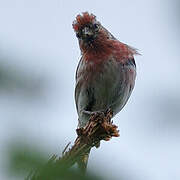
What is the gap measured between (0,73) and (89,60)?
5.63m

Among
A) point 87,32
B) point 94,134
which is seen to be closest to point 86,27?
point 87,32

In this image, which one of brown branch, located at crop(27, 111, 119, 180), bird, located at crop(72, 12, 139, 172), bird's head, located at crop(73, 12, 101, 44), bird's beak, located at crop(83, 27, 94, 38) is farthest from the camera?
bird, located at crop(72, 12, 139, 172)

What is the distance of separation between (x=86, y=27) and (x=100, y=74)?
33.7 inches

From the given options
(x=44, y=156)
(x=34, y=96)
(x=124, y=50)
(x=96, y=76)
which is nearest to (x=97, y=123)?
(x=34, y=96)

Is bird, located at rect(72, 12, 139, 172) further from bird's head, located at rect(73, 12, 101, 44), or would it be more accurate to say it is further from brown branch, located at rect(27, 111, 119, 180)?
brown branch, located at rect(27, 111, 119, 180)

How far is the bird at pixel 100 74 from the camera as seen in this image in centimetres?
650

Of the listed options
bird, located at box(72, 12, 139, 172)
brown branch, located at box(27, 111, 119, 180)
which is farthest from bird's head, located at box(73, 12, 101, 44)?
brown branch, located at box(27, 111, 119, 180)

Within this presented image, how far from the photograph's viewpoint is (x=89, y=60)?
6.68 meters

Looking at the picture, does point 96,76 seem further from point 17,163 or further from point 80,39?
point 17,163

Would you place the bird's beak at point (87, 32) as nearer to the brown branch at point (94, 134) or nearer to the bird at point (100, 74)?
the bird at point (100, 74)

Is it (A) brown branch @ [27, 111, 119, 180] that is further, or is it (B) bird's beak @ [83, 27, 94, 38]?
(B) bird's beak @ [83, 27, 94, 38]

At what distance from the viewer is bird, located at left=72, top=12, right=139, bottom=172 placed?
6.50 metres

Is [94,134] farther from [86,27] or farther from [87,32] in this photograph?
[87,32]

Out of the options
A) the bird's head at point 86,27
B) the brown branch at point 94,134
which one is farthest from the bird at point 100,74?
the brown branch at point 94,134
